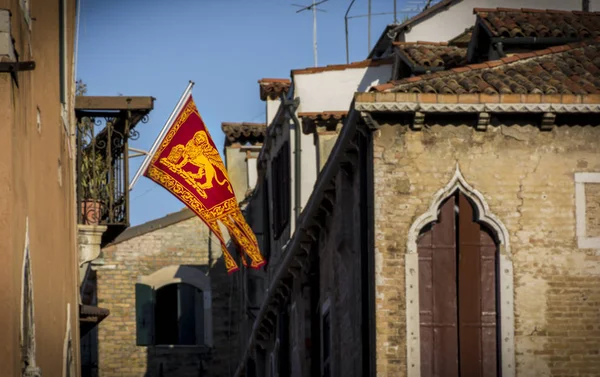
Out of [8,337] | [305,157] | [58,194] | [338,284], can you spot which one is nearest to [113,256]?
[305,157]

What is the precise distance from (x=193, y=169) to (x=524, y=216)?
7.00 meters

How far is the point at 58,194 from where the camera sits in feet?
52.2

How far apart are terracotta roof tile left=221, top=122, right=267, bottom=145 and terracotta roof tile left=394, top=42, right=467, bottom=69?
44.8 feet

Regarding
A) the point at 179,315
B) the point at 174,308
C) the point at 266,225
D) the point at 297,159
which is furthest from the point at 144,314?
the point at 297,159

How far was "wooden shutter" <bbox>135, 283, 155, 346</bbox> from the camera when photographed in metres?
38.5

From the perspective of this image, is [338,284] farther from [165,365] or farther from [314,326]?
[165,365]

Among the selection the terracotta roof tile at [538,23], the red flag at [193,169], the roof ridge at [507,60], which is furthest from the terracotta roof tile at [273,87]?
the roof ridge at [507,60]

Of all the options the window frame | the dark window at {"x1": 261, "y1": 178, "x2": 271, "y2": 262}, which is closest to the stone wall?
the window frame

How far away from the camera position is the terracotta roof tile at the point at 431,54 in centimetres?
2330

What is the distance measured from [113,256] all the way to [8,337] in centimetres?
2799

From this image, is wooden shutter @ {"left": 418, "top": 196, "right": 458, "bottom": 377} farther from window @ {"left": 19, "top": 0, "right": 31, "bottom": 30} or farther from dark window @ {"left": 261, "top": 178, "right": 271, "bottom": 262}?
dark window @ {"left": 261, "top": 178, "right": 271, "bottom": 262}

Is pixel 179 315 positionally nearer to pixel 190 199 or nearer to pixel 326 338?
pixel 190 199

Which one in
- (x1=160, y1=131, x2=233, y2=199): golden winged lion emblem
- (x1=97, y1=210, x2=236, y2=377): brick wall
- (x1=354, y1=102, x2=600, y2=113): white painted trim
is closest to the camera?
(x1=354, y1=102, x2=600, y2=113): white painted trim

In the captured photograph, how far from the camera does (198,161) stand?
82.5ft
